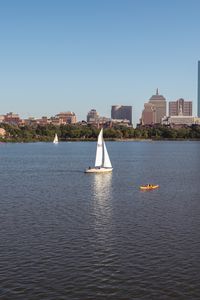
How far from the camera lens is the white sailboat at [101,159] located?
352 ft

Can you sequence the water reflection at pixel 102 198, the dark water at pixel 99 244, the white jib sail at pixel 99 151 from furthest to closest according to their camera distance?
the white jib sail at pixel 99 151 → the water reflection at pixel 102 198 → the dark water at pixel 99 244

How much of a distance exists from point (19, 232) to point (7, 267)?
1035cm

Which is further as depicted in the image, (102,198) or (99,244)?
(102,198)

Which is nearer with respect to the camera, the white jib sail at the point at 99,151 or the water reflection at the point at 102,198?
the water reflection at the point at 102,198

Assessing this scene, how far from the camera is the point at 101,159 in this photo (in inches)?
4397

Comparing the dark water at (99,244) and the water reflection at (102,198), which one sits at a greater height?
the water reflection at (102,198)

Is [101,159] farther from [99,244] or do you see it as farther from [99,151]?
[99,244]

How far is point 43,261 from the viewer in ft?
126

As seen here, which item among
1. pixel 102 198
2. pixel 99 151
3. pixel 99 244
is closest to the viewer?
pixel 99 244

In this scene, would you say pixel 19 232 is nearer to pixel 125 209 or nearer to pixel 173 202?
pixel 125 209

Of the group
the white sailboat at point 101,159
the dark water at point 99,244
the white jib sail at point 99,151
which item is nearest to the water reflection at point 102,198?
the dark water at point 99,244

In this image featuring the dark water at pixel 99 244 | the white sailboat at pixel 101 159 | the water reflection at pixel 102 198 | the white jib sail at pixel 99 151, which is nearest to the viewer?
the dark water at pixel 99 244

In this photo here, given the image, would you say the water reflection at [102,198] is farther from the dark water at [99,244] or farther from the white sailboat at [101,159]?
the white sailboat at [101,159]

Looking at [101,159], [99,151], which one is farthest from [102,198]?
[101,159]
